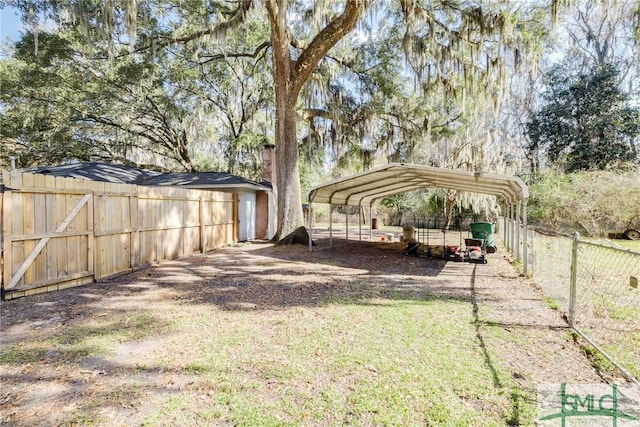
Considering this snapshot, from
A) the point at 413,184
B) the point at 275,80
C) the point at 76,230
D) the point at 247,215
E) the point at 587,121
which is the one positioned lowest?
the point at 76,230

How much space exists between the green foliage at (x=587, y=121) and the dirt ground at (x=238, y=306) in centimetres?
1502

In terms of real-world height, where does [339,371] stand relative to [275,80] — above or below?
below

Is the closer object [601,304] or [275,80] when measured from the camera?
[601,304]

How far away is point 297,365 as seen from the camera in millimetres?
3170

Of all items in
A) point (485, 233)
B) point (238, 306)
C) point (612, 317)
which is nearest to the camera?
point (612, 317)

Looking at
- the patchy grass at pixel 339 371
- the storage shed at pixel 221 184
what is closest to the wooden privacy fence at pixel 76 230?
the patchy grass at pixel 339 371

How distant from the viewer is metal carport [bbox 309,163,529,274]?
8.12m

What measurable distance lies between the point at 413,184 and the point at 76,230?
995cm

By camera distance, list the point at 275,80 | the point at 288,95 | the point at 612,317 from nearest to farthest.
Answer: the point at 612,317 < the point at 288,95 < the point at 275,80

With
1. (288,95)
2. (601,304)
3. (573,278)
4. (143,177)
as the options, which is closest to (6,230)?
(573,278)

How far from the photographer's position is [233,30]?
1105cm

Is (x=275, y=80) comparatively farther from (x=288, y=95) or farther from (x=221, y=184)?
(x=221, y=184)

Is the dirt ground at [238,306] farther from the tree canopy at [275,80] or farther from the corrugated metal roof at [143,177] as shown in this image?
the tree canopy at [275,80]

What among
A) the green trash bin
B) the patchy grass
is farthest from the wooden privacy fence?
the green trash bin
